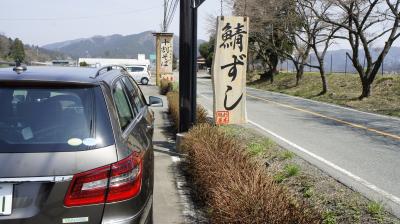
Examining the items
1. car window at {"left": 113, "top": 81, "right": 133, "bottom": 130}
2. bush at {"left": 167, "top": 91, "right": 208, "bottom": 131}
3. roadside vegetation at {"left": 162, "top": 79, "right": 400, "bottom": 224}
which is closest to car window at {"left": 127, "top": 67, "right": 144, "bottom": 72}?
bush at {"left": 167, "top": 91, "right": 208, "bottom": 131}

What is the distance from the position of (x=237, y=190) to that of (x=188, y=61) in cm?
462

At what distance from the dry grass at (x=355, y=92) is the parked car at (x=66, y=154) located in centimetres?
1405

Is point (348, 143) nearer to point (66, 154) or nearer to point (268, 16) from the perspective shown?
point (66, 154)

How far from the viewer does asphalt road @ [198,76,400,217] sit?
6.04m

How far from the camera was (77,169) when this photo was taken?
2621 millimetres

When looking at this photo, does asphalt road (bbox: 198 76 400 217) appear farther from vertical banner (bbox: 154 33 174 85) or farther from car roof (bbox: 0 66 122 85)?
vertical banner (bbox: 154 33 174 85)

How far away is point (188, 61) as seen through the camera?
8414 millimetres

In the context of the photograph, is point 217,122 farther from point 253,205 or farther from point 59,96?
point 59,96

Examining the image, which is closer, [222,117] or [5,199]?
[5,199]

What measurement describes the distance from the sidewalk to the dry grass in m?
9.72

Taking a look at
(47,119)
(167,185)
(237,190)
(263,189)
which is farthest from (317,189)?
(47,119)

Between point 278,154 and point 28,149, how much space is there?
5014mm

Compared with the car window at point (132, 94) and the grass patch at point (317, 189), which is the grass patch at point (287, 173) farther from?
the car window at point (132, 94)

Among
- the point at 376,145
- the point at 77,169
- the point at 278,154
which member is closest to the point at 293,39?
the point at 376,145
